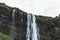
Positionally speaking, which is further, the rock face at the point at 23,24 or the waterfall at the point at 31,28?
the waterfall at the point at 31,28

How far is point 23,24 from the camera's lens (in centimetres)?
5491

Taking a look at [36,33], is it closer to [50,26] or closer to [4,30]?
[50,26]

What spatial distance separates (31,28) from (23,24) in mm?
4008

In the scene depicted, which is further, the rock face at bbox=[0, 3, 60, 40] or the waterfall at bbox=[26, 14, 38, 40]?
the waterfall at bbox=[26, 14, 38, 40]

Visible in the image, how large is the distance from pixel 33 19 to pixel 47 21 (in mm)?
5889

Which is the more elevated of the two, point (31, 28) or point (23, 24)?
point (23, 24)

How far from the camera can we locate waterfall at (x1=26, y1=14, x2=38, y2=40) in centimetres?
5554

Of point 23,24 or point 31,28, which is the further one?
point 31,28

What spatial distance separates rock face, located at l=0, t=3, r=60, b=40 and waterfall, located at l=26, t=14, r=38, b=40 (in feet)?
4.30

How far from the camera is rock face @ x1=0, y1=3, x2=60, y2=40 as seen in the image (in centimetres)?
5191

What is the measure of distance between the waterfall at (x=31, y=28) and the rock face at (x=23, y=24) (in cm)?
131

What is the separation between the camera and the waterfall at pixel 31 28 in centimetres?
5554

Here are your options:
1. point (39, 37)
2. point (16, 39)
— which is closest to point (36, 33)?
point (39, 37)

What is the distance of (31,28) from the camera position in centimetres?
5725
